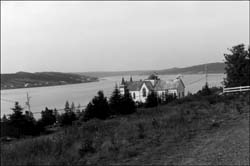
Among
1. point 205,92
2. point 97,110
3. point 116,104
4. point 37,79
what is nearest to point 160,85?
point 205,92

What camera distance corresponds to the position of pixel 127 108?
70.9 ft

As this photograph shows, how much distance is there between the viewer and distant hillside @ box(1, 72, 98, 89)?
343 ft

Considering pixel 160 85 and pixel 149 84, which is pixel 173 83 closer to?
pixel 160 85

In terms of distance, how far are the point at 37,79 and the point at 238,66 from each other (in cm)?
11000

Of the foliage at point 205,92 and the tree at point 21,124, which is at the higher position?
the foliage at point 205,92

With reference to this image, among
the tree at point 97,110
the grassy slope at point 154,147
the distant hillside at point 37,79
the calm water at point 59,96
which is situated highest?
the distant hillside at point 37,79

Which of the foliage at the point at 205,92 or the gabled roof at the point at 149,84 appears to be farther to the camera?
the gabled roof at the point at 149,84

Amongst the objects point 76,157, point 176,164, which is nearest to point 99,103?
point 76,157

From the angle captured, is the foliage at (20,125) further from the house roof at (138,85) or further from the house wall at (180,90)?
the house wall at (180,90)

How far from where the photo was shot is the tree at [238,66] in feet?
90.8

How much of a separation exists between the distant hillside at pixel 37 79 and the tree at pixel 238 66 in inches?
3525

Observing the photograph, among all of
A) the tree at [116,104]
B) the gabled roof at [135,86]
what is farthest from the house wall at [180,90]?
the tree at [116,104]

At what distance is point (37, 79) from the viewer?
126 m

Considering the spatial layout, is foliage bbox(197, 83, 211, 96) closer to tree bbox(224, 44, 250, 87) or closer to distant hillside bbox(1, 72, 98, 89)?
tree bbox(224, 44, 250, 87)
